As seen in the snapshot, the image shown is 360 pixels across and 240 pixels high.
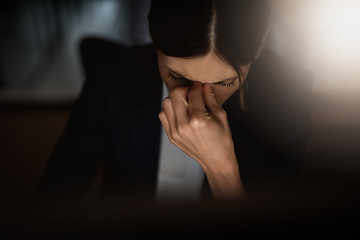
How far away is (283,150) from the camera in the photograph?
685 millimetres

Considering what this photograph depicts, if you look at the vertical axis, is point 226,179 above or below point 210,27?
below

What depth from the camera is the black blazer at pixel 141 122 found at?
653mm

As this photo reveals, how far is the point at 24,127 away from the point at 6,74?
1.60 m

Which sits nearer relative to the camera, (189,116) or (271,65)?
(189,116)

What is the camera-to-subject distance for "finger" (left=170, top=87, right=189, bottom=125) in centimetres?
50

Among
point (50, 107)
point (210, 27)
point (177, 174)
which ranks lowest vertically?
point (50, 107)

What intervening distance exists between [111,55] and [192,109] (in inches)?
19.3

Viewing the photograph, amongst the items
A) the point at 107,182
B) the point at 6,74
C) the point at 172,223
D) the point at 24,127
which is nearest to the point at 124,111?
the point at 107,182

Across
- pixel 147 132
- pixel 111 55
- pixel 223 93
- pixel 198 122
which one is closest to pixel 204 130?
pixel 198 122

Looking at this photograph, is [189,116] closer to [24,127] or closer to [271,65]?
[271,65]

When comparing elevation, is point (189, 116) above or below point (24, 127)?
above

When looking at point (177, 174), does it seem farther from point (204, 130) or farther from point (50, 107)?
point (50, 107)

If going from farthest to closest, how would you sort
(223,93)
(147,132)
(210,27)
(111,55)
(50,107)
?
(50,107) < (111,55) < (147,132) < (223,93) < (210,27)

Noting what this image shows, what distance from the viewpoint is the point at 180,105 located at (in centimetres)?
50
